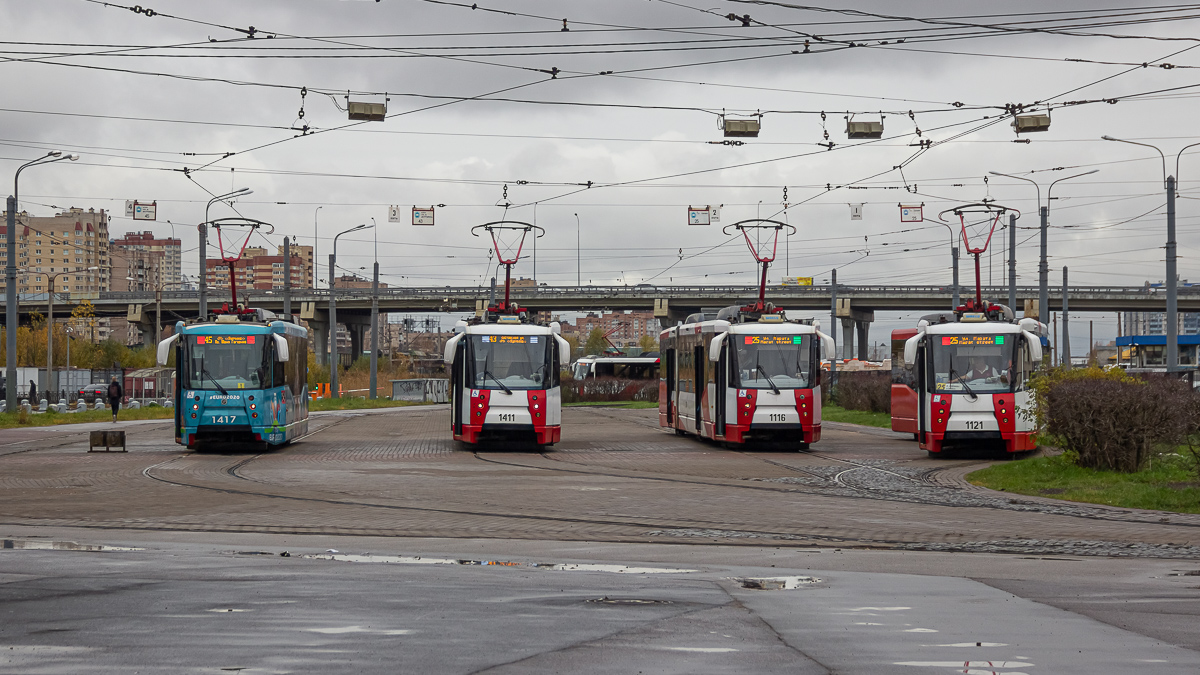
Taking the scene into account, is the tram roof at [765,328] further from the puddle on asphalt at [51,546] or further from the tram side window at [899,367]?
the puddle on asphalt at [51,546]

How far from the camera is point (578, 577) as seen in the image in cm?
→ 907

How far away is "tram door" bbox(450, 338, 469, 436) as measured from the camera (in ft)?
83.1

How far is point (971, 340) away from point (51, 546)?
56.1 feet

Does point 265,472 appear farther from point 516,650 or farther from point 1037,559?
point 516,650

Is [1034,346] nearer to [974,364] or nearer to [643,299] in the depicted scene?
[974,364]

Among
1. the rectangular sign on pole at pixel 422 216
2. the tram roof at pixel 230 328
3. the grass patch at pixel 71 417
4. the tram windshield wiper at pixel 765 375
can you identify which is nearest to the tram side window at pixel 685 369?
the tram windshield wiper at pixel 765 375

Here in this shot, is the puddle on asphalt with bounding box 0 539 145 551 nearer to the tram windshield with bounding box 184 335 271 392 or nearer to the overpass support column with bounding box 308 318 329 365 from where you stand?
the tram windshield with bounding box 184 335 271 392

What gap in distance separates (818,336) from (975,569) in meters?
16.7

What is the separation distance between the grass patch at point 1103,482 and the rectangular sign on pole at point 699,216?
26.8m

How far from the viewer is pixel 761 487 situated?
17.6m

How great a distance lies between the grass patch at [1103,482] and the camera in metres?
14.7


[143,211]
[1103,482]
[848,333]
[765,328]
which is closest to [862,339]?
[848,333]

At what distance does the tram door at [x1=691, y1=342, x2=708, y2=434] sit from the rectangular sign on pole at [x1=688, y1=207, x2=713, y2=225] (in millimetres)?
17243

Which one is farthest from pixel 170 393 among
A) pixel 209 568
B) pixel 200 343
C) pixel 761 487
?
pixel 209 568
